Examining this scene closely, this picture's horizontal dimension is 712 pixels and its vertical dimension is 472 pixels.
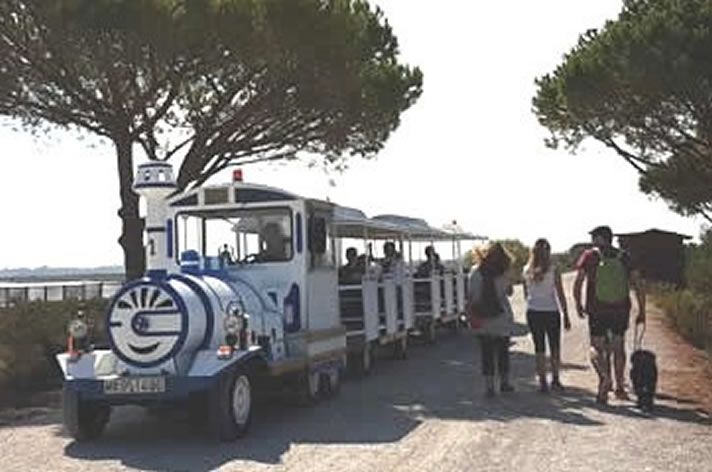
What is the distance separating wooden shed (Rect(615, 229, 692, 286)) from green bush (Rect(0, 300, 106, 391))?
24790 millimetres

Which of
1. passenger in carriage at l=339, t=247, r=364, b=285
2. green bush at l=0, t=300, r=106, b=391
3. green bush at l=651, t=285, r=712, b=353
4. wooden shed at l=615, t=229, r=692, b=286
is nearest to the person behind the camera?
green bush at l=0, t=300, r=106, b=391

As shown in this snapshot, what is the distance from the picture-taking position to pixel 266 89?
24.9 m

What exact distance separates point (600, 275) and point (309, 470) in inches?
179

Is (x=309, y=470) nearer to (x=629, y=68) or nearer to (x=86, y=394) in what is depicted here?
(x=86, y=394)

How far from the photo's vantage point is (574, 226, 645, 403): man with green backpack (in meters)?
12.3

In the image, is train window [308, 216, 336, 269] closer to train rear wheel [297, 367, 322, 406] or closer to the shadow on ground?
train rear wheel [297, 367, 322, 406]

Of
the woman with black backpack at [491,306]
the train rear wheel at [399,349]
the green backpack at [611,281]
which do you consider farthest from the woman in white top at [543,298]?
the train rear wheel at [399,349]

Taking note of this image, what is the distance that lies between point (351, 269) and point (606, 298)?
5.90m

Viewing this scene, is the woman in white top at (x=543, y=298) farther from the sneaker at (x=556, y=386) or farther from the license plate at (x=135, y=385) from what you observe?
the license plate at (x=135, y=385)

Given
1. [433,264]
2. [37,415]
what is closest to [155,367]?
[37,415]

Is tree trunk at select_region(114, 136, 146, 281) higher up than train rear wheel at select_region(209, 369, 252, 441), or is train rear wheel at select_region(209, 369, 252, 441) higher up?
tree trunk at select_region(114, 136, 146, 281)

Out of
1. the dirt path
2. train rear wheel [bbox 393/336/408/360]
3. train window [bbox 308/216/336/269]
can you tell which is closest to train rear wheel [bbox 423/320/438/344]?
train rear wheel [bbox 393/336/408/360]

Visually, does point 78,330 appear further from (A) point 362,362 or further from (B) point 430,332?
(B) point 430,332

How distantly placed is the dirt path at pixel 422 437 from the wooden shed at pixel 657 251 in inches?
1050
